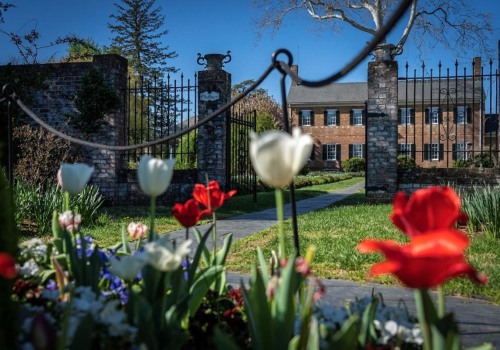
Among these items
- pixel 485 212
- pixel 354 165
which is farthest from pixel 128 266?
pixel 354 165

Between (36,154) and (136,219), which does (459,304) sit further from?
(36,154)

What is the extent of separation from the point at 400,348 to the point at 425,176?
9.81 meters

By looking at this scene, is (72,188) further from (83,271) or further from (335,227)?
(335,227)

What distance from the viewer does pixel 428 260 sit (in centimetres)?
82

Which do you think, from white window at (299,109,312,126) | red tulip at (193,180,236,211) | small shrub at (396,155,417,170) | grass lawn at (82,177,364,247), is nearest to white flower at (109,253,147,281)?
red tulip at (193,180,236,211)

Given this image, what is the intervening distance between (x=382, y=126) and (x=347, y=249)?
6.20 meters

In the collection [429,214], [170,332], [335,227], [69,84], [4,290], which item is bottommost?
[335,227]

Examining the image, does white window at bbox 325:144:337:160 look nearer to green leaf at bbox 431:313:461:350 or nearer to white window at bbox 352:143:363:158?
white window at bbox 352:143:363:158

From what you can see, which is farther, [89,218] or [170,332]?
[89,218]

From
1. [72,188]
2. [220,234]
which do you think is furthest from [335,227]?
[72,188]

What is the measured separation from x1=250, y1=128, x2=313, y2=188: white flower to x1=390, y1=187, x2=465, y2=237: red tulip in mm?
241


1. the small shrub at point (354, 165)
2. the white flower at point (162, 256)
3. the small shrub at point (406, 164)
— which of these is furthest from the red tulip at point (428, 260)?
the small shrub at point (354, 165)

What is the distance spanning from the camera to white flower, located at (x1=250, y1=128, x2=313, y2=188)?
99 cm

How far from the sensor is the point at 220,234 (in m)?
6.01
